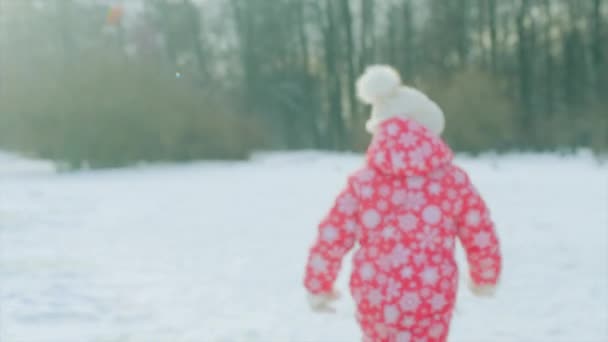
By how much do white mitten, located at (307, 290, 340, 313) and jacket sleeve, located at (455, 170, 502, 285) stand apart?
1.64 feet

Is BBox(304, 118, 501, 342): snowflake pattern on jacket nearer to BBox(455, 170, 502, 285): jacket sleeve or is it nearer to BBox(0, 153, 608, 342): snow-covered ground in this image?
BBox(455, 170, 502, 285): jacket sleeve

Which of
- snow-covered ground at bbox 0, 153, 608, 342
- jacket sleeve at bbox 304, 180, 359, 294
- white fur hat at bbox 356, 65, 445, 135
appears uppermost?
white fur hat at bbox 356, 65, 445, 135

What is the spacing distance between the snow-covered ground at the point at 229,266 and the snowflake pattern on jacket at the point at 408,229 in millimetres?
1906

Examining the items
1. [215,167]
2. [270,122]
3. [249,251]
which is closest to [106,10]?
[270,122]

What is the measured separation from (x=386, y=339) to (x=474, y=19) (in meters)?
28.5

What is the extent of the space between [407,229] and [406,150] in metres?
0.27

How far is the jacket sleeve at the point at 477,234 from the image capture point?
93.3 inches

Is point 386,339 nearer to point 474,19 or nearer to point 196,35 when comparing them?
point 474,19

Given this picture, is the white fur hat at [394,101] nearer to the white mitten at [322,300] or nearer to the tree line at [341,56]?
the white mitten at [322,300]

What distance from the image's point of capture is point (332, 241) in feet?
8.04

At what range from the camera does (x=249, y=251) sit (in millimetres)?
7121

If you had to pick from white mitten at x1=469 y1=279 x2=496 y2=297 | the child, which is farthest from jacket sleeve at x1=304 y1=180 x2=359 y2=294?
white mitten at x1=469 y1=279 x2=496 y2=297

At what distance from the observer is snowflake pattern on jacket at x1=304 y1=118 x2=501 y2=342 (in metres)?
2.36

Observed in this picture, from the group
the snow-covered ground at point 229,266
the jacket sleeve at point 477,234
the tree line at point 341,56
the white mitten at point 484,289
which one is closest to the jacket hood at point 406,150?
the jacket sleeve at point 477,234
